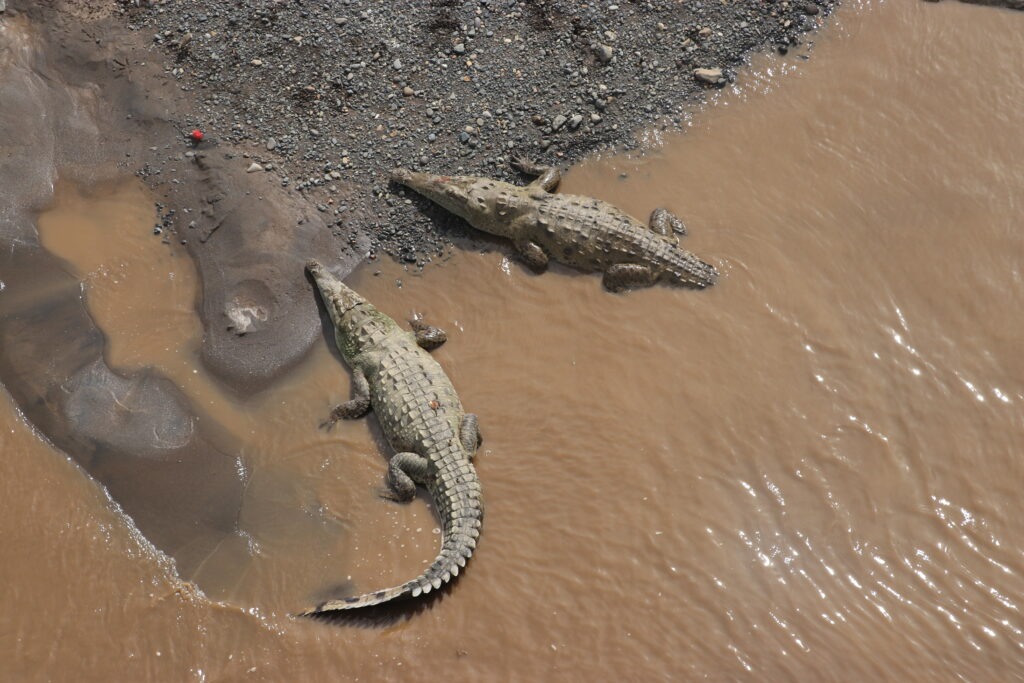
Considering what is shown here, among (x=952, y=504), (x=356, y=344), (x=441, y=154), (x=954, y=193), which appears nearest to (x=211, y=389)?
(x=356, y=344)

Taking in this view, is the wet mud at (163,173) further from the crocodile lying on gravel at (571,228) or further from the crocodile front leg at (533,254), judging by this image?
the crocodile front leg at (533,254)

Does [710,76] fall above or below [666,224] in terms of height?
above

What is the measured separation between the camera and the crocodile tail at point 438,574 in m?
6.10

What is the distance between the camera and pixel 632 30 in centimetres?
873

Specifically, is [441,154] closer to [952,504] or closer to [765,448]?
[765,448]

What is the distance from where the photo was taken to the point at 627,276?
7629mm

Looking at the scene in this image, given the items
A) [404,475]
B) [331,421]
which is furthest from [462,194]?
[404,475]

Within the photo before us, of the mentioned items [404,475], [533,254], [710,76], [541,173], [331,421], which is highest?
[710,76]

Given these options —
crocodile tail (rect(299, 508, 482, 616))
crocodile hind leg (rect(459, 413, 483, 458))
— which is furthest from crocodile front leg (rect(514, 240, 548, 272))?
crocodile tail (rect(299, 508, 482, 616))

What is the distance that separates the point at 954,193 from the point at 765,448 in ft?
13.4

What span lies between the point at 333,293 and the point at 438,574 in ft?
11.0

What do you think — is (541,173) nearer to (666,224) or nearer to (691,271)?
(666,224)

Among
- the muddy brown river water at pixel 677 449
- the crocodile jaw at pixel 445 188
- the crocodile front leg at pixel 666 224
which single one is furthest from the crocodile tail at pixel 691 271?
the crocodile jaw at pixel 445 188

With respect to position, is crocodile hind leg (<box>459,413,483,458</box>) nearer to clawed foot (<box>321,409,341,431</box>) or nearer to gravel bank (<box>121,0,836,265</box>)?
clawed foot (<box>321,409,341,431</box>)
